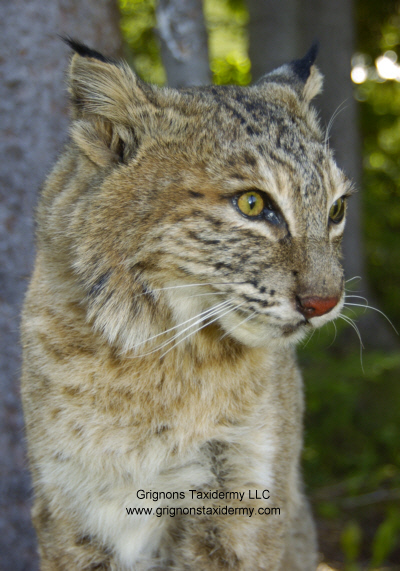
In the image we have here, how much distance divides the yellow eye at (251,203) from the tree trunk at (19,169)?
2.31 m

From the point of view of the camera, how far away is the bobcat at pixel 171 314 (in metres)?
2.55

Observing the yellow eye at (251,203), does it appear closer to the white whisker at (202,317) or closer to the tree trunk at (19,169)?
the white whisker at (202,317)

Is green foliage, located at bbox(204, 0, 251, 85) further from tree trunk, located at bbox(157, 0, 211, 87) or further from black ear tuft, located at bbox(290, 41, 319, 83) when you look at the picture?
black ear tuft, located at bbox(290, 41, 319, 83)

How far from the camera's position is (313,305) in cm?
242

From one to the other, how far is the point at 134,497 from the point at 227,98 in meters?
1.95

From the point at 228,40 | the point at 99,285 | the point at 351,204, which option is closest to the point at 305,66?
the point at 99,285

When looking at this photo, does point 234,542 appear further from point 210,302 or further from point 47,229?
point 47,229

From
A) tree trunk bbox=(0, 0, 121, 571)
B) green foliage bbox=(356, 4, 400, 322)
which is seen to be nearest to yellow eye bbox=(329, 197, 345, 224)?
tree trunk bbox=(0, 0, 121, 571)

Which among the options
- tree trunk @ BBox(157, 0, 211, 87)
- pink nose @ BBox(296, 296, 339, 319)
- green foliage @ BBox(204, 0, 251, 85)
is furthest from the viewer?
green foliage @ BBox(204, 0, 251, 85)

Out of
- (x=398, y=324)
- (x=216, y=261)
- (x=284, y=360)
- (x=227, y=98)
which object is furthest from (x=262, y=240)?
(x=398, y=324)

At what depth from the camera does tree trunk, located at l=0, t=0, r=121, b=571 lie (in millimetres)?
4469

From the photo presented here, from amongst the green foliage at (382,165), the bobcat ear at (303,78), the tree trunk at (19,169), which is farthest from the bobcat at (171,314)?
the green foliage at (382,165)

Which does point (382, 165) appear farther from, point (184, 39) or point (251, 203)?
point (251, 203)

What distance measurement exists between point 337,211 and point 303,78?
103 cm
